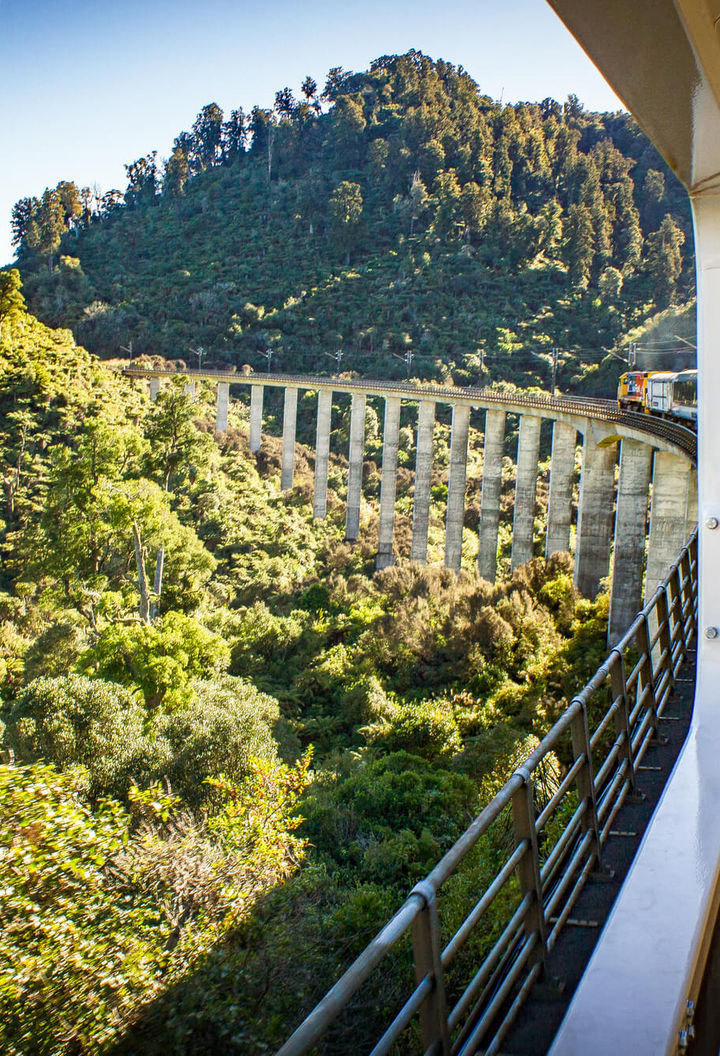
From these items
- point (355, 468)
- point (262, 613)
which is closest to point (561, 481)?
point (262, 613)

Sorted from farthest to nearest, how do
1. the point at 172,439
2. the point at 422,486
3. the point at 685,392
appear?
the point at 422,486, the point at 172,439, the point at 685,392

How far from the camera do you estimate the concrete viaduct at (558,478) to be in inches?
628

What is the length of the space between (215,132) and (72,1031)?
103m

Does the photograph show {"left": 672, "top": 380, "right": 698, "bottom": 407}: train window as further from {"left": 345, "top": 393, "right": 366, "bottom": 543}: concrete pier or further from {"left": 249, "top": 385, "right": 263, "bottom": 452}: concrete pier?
{"left": 249, "top": 385, "right": 263, "bottom": 452}: concrete pier

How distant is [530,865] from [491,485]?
1088 inches

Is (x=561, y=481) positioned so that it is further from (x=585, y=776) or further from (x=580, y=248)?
(x=580, y=248)

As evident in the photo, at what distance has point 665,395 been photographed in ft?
72.4

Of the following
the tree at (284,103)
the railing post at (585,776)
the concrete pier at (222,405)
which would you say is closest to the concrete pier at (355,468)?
the concrete pier at (222,405)

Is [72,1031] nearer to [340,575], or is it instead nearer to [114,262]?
[340,575]

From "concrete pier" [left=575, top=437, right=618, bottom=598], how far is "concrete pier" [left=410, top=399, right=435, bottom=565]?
403 inches

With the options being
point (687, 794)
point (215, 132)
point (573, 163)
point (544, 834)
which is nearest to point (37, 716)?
point (544, 834)

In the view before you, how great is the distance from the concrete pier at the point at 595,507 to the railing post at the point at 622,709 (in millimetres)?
19239

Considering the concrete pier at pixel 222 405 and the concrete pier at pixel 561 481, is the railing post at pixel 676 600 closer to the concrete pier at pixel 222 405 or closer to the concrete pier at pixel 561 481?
the concrete pier at pixel 561 481

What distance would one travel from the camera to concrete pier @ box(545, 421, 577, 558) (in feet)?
86.0
